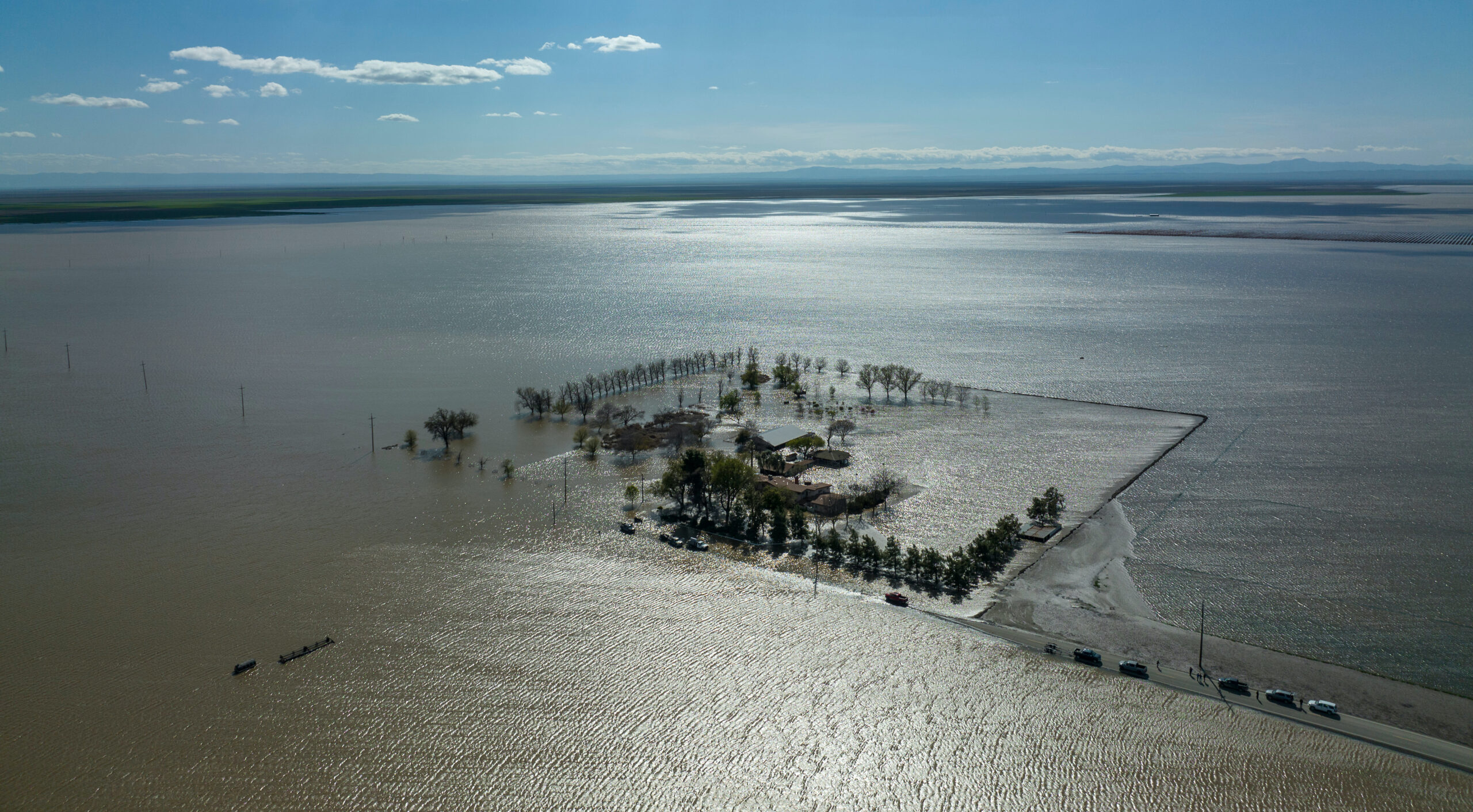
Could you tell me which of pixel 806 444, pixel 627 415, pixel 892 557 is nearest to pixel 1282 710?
pixel 892 557

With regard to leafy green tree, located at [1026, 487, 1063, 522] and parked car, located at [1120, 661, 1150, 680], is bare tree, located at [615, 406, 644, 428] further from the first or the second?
parked car, located at [1120, 661, 1150, 680]

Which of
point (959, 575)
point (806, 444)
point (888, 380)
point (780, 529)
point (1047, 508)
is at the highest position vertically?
point (888, 380)

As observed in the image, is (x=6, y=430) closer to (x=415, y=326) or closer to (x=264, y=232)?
(x=415, y=326)

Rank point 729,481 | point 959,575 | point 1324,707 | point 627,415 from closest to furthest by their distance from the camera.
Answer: point 1324,707, point 959,575, point 729,481, point 627,415

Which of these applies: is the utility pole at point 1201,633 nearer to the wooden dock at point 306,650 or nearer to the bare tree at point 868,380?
the wooden dock at point 306,650

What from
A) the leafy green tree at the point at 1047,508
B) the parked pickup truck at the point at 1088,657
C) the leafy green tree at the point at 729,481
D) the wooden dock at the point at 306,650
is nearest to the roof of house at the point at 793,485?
the leafy green tree at the point at 729,481

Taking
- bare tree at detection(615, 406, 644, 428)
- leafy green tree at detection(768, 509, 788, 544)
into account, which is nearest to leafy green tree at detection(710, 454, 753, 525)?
leafy green tree at detection(768, 509, 788, 544)

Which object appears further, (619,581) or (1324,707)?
(619,581)

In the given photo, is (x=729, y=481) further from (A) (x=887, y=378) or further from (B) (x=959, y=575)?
(A) (x=887, y=378)
